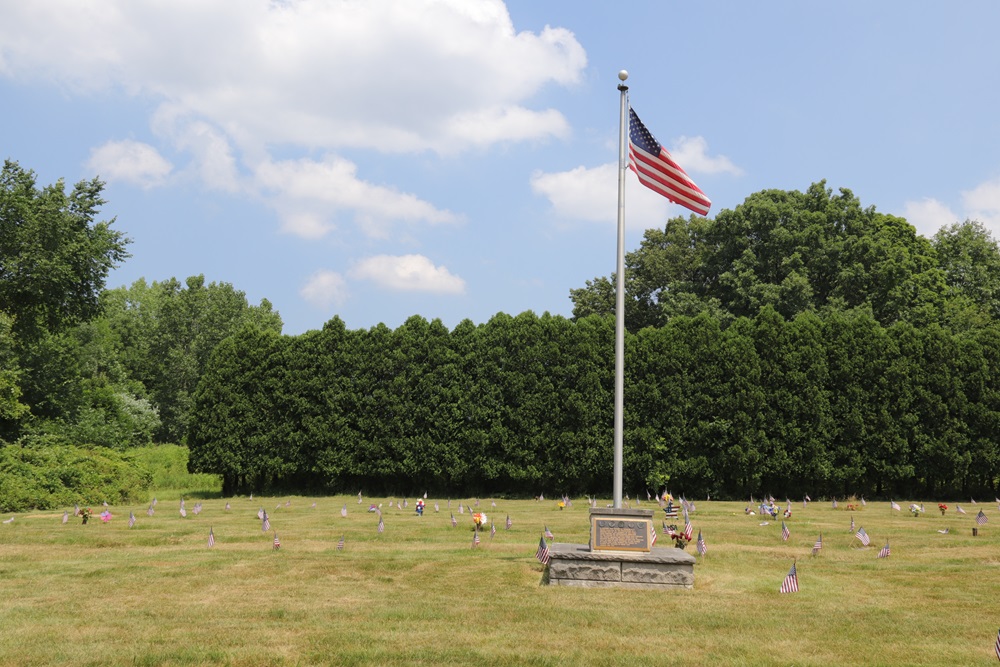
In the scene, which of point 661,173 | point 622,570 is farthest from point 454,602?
point 661,173

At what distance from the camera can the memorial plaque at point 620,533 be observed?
47.5ft

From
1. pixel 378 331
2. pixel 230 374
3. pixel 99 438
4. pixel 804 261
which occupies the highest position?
pixel 804 261

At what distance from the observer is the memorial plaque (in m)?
14.5

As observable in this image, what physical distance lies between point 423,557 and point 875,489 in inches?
1094

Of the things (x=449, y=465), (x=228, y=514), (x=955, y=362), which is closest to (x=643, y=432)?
(x=449, y=465)

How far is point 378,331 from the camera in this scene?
131ft

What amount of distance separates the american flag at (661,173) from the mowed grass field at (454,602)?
7.45 m

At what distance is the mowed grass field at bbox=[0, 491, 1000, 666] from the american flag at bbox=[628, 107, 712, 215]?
745 cm

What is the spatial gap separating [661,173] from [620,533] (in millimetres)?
7147


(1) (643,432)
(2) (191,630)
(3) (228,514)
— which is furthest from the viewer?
(1) (643,432)

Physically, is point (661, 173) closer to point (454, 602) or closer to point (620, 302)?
point (620, 302)

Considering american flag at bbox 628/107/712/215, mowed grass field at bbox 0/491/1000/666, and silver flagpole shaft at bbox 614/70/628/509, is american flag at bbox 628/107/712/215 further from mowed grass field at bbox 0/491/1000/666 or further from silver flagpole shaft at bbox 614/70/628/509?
mowed grass field at bbox 0/491/1000/666

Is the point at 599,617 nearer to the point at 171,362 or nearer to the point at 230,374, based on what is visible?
the point at 230,374

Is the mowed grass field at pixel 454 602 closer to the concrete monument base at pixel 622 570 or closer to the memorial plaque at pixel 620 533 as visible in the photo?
the concrete monument base at pixel 622 570
